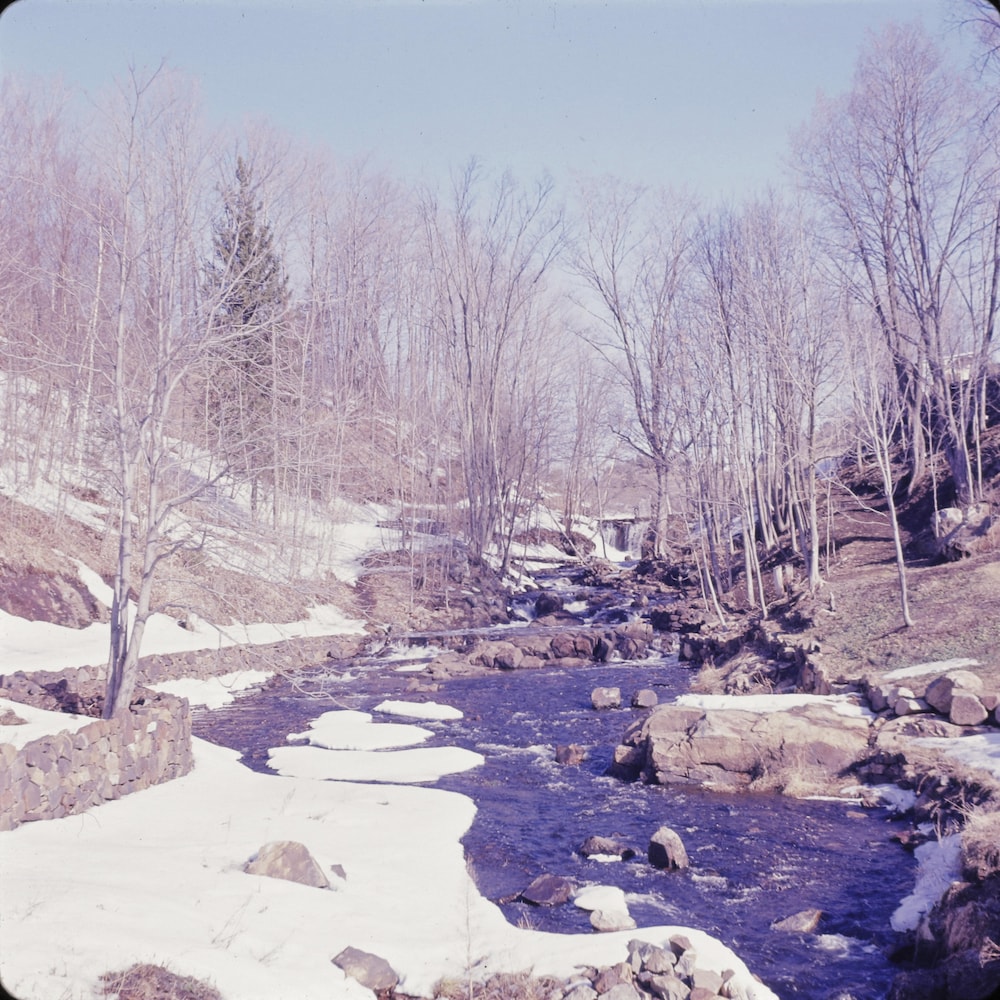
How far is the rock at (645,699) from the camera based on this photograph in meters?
15.9

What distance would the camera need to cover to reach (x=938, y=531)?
19.8 m

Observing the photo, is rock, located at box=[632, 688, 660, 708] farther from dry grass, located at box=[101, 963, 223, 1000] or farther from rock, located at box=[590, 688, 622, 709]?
dry grass, located at box=[101, 963, 223, 1000]

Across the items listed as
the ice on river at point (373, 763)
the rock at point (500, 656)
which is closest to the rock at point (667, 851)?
the ice on river at point (373, 763)

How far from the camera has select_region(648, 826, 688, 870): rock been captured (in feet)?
27.7

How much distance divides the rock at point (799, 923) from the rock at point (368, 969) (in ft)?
10.9

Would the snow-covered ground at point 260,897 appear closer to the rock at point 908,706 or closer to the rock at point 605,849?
the rock at point 605,849

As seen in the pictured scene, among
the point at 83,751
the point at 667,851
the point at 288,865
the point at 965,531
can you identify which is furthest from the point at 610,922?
the point at 965,531

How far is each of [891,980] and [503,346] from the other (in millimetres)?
31722

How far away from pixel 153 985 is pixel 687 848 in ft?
19.2

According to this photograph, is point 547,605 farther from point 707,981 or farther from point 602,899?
point 707,981

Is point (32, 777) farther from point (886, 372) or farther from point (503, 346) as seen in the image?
point (503, 346)

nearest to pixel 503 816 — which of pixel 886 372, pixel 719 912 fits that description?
pixel 719 912

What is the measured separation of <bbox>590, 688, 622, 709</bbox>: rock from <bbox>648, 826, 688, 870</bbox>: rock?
287 inches

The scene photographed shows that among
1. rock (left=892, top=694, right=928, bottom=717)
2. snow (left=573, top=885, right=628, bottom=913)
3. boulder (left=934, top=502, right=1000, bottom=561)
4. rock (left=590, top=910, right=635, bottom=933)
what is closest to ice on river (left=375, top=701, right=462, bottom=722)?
rock (left=892, top=694, right=928, bottom=717)
